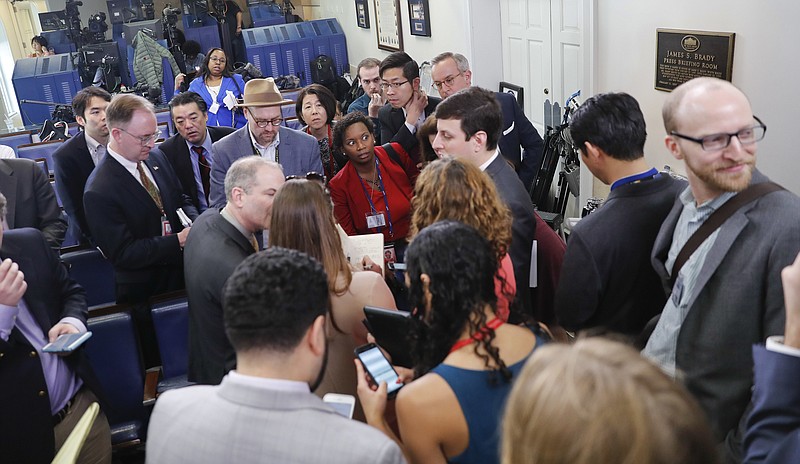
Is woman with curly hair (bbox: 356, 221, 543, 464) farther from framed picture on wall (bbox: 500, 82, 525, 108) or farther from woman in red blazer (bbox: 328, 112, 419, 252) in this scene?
framed picture on wall (bbox: 500, 82, 525, 108)

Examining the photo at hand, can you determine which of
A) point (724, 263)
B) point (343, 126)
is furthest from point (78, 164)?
point (724, 263)

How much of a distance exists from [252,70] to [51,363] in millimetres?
6468

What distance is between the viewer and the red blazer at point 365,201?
3602mm

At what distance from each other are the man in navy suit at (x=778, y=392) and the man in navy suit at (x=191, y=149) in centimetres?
364

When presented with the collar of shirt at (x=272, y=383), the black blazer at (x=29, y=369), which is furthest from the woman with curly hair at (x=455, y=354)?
the black blazer at (x=29, y=369)

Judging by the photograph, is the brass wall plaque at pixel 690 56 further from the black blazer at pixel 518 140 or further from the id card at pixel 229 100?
the id card at pixel 229 100

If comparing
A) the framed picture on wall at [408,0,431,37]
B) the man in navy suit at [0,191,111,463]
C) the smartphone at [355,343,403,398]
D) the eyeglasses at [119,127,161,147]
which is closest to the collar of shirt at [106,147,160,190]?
the eyeglasses at [119,127,161,147]

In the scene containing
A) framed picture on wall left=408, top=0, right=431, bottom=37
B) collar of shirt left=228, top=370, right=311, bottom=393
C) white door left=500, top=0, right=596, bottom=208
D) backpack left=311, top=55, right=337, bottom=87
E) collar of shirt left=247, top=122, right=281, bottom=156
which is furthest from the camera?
backpack left=311, top=55, right=337, bottom=87

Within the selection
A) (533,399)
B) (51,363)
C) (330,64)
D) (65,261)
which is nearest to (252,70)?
(330,64)

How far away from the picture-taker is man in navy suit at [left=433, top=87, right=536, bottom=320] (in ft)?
8.41

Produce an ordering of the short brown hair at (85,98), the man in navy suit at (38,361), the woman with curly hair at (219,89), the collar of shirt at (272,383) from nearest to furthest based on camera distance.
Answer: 1. the collar of shirt at (272,383)
2. the man in navy suit at (38,361)
3. the short brown hair at (85,98)
4. the woman with curly hair at (219,89)

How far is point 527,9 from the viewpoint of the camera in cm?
583

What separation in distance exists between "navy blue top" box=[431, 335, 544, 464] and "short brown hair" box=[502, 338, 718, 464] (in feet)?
1.66

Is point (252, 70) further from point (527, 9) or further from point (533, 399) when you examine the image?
point (533, 399)
